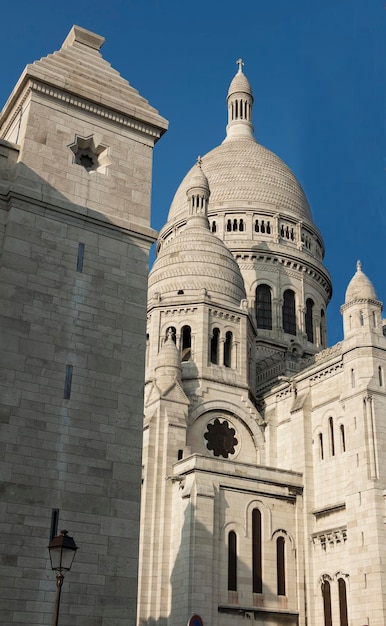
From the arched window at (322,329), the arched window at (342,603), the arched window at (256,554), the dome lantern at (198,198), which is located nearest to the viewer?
the arched window at (342,603)

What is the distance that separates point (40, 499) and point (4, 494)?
2.99 feet

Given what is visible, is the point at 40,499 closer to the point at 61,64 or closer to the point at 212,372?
the point at 61,64

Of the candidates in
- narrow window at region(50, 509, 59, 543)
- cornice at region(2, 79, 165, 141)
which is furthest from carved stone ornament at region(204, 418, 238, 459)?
narrow window at region(50, 509, 59, 543)

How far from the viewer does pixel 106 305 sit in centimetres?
2081

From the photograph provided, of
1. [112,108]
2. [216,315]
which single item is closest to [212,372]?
[216,315]

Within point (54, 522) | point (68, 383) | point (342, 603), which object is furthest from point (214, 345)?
point (54, 522)

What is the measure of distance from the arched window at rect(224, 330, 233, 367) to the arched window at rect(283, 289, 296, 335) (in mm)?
11469

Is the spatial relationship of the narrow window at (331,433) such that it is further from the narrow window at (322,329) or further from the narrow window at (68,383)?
the narrow window at (68,383)

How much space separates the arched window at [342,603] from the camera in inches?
1396

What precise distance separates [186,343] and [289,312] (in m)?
13.7

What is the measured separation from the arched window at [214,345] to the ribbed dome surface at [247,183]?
17373 mm

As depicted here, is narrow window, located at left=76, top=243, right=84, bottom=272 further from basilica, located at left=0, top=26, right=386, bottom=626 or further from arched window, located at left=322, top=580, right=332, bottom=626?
arched window, located at left=322, top=580, right=332, bottom=626

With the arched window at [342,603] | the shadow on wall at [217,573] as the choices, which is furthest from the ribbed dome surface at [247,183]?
the arched window at [342,603]

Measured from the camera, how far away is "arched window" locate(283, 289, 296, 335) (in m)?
56.8
